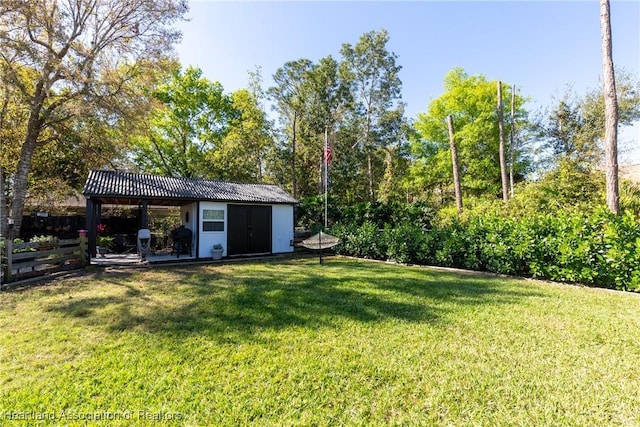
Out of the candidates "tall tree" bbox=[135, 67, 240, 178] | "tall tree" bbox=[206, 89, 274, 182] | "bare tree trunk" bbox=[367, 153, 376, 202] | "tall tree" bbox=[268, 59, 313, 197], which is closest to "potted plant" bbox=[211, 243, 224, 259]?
"tall tree" bbox=[206, 89, 274, 182]

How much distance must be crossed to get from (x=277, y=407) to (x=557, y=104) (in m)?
24.9

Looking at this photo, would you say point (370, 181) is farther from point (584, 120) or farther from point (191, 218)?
point (191, 218)

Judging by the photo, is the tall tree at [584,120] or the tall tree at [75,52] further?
the tall tree at [584,120]

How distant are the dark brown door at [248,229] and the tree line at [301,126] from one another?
19.2 ft

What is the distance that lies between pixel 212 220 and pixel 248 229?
1393 millimetres

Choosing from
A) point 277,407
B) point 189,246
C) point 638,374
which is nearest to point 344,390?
point 277,407

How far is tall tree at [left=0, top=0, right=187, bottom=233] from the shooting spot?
981 cm

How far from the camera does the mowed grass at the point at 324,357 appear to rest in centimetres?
219

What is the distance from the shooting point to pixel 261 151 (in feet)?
74.5

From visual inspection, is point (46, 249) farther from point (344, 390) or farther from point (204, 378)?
point (344, 390)

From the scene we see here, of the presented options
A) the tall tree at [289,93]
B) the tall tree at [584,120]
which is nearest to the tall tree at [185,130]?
the tall tree at [289,93]

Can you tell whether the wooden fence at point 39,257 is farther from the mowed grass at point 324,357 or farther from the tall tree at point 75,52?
the tall tree at point 75,52

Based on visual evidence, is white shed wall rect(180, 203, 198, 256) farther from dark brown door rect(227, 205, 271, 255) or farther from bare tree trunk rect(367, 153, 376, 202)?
bare tree trunk rect(367, 153, 376, 202)

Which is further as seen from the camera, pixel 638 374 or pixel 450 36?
pixel 450 36
